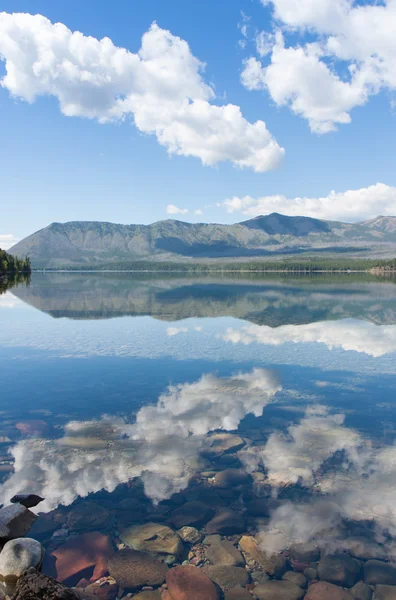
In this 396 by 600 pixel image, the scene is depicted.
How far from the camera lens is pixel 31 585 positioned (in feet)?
27.8

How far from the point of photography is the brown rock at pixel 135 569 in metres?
10.4

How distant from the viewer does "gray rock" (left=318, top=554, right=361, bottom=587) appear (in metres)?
10.5

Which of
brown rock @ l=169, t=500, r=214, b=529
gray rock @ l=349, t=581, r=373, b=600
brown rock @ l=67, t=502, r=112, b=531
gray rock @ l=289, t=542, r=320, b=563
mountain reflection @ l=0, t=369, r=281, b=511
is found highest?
mountain reflection @ l=0, t=369, r=281, b=511

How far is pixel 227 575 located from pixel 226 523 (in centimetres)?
188

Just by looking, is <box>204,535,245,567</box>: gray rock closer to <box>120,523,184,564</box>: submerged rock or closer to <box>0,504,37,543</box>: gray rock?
<box>120,523,184,564</box>: submerged rock

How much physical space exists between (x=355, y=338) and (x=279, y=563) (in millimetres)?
33952

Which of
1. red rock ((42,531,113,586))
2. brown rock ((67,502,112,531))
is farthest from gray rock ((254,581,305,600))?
brown rock ((67,502,112,531))

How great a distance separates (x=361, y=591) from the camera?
1012cm

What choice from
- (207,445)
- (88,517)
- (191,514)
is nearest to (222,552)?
(191,514)

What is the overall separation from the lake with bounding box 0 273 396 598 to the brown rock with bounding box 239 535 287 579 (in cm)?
15

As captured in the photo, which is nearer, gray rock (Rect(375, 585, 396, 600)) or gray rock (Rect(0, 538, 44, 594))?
gray rock (Rect(0, 538, 44, 594))

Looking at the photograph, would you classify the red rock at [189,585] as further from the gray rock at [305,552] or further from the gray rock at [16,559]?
the gray rock at [16,559]

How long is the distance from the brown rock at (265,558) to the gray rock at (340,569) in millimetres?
977

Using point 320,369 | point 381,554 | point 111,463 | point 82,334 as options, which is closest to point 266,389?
point 320,369
